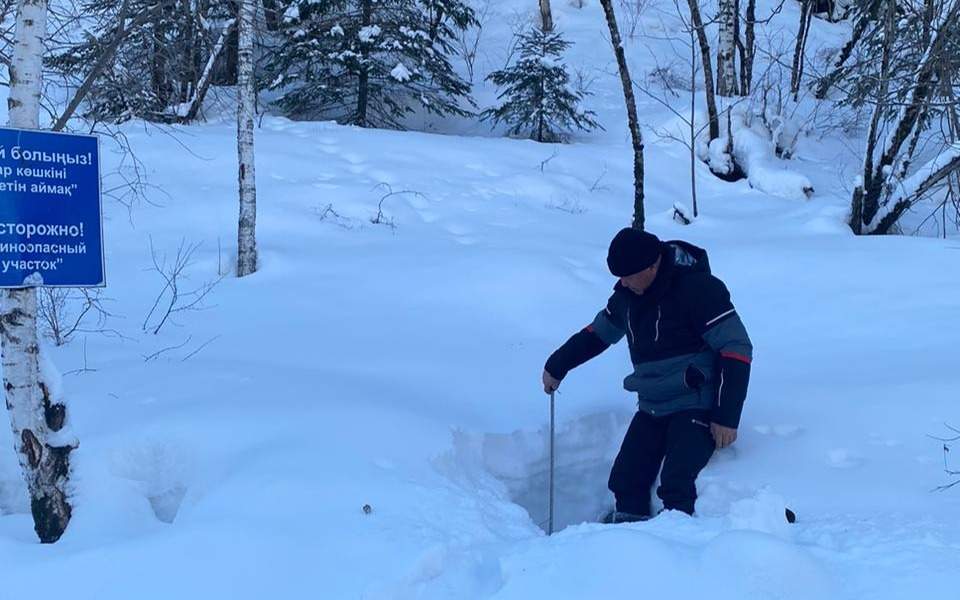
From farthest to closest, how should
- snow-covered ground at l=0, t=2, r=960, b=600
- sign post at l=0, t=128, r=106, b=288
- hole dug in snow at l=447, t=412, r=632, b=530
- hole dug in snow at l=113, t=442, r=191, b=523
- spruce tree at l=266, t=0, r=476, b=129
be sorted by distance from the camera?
1. spruce tree at l=266, t=0, r=476, b=129
2. hole dug in snow at l=447, t=412, r=632, b=530
3. hole dug in snow at l=113, t=442, r=191, b=523
4. sign post at l=0, t=128, r=106, b=288
5. snow-covered ground at l=0, t=2, r=960, b=600

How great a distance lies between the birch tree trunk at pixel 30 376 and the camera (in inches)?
118

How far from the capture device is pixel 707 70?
12.3 metres

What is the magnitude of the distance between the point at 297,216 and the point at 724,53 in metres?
8.62

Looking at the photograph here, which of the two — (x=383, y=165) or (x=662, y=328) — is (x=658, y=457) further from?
(x=383, y=165)

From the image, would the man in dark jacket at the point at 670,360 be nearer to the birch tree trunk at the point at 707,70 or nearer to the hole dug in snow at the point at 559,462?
the hole dug in snow at the point at 559,462

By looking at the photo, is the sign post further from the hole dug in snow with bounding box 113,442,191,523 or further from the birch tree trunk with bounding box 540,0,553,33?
the birch tree trunk with bounding box 540,0,553,33

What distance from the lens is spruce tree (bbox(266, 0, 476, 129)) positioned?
1338cm

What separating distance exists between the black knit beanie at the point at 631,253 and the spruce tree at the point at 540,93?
35.1 feet

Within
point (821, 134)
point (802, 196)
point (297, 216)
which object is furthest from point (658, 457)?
point (821, 134)

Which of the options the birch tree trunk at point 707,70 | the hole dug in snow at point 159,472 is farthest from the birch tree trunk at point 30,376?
the birch tree trunk at point 707,70

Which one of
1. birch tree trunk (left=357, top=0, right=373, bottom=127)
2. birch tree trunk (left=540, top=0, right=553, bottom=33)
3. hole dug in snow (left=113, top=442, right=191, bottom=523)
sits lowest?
hole dug in snow (left=113, top=442, right=191, bottom=523)

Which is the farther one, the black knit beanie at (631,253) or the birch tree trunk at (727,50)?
the birch tree trunk at (727,50)

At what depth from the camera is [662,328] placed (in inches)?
155

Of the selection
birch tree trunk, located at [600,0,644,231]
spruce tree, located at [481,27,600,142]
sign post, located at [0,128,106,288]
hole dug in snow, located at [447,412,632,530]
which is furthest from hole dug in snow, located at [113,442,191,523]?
spruce tree, located at [481,27,600,142]
